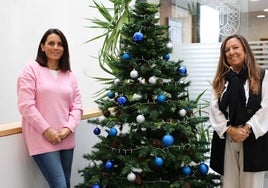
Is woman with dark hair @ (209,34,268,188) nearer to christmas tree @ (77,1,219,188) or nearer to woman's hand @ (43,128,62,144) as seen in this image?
christmas tree @ (77,1,219,188)

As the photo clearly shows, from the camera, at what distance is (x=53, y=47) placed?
2307 millimetres

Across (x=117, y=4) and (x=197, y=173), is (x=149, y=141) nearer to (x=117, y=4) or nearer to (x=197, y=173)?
(x=197, y=173)

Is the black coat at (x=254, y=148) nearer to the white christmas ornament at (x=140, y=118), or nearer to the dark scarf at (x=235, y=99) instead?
the dark scarf at (x=235, y=99)

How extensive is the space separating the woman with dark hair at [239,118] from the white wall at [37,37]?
259 centimetres

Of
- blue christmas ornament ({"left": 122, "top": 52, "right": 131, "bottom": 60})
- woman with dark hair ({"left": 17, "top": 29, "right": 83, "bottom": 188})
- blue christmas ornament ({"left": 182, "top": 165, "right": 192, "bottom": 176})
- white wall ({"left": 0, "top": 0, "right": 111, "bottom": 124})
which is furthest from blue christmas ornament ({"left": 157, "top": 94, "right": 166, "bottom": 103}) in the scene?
white wall ({"left": 0, "top": 0, "right": 111, "bottom": 124})

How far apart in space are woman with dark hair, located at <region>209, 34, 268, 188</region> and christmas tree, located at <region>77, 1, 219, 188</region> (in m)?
0.12

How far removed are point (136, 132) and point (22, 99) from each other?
0.76m

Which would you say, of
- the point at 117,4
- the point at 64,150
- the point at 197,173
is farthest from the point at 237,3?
the point at 64,150

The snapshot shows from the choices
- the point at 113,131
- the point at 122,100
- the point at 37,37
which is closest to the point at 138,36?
the point at 122,100

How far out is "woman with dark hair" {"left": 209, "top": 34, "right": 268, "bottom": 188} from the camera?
7.15 feet

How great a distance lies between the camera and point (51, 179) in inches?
88.3

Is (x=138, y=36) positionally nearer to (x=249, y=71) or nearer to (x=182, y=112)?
(x=182, y=112)

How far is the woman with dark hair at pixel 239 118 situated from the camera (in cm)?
218

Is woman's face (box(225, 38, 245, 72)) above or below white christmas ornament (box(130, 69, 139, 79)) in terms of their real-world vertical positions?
above
